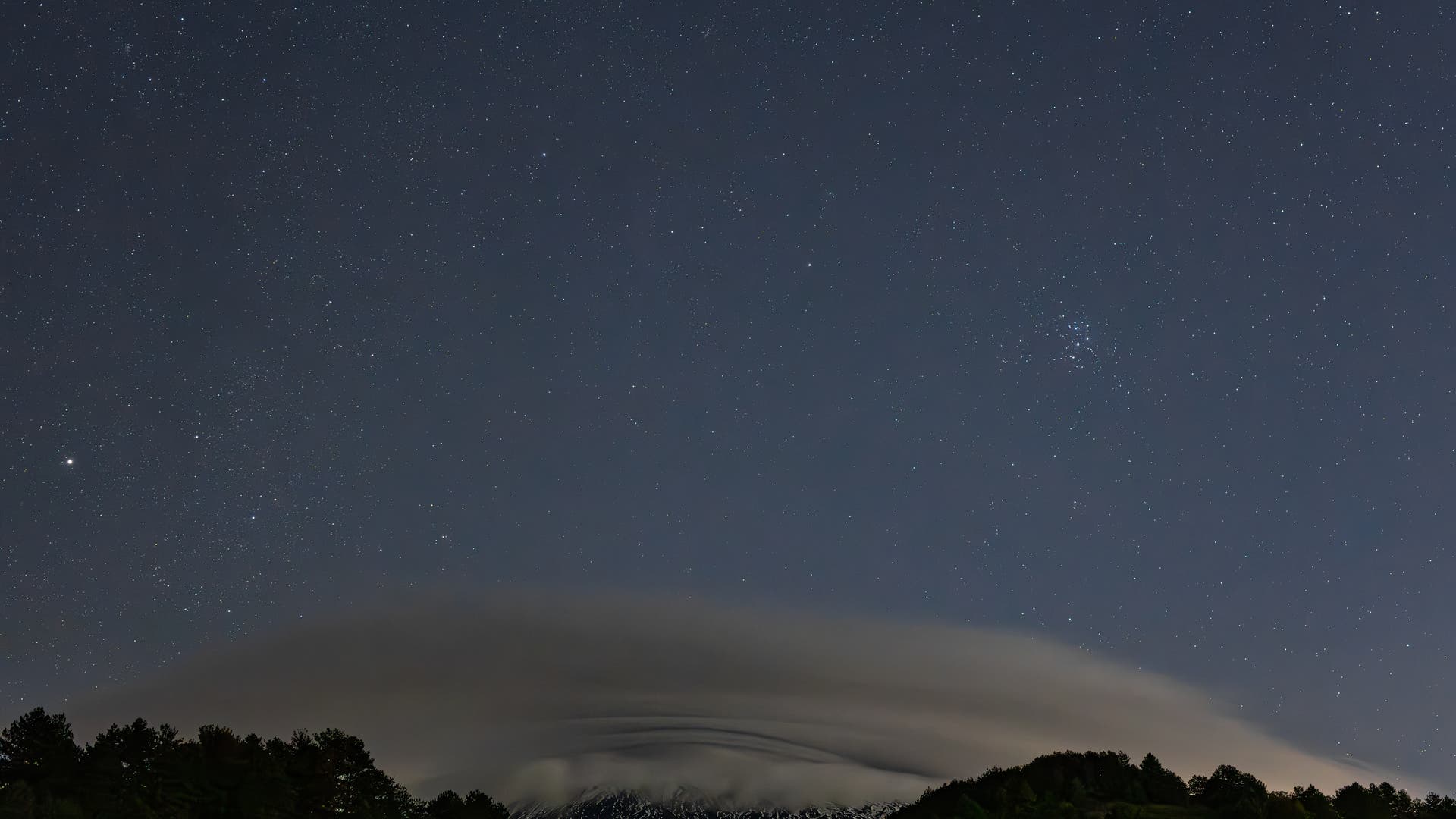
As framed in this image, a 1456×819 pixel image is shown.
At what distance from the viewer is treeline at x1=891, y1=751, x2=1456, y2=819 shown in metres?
67.2

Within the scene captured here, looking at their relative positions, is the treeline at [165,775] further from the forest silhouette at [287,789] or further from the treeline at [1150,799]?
the treeline at [1150,799]

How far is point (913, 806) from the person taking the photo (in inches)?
4368

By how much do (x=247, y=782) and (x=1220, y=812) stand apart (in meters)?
73.5

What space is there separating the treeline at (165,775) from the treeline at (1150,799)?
54.7 metres

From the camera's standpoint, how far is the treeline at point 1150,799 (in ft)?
221

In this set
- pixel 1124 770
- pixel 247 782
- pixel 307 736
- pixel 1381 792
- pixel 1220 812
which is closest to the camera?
pixel 1220 812

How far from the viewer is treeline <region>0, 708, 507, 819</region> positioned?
71.9 metres

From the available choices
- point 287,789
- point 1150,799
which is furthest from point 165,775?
point 1150,799

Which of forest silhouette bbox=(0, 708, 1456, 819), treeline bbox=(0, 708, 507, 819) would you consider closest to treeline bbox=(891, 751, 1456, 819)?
forest silhouette bbox=(0, 708, 1456, 819)

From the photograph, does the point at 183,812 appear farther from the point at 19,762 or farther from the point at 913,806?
the point at 913,806

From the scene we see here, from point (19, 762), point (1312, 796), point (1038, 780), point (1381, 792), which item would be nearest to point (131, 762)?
point (19, 762)

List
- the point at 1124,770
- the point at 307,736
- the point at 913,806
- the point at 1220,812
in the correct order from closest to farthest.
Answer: the point at 1220,812
the point at 1124,770
the point at 307,736
the point at 913,806

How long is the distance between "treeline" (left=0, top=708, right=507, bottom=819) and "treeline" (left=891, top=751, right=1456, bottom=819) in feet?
180

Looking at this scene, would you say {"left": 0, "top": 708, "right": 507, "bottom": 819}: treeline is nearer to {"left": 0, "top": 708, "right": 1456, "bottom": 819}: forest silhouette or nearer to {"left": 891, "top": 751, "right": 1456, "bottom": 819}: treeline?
{"left": 0, "top": 708, "right": 1456, "bottom": 819}: forest silhouette
